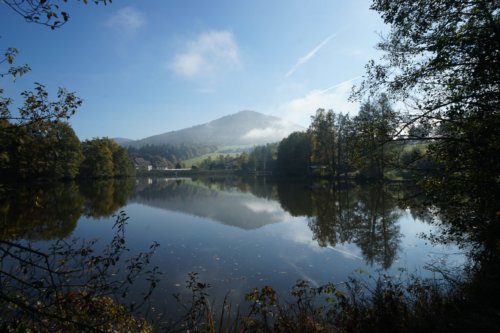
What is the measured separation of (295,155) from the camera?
266ft

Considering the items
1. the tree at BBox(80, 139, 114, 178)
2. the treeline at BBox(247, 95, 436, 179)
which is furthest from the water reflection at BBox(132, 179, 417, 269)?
the tree at BBox(80, 139, 114, 178)

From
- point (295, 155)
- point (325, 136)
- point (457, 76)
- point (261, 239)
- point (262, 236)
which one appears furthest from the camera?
point (295, 155)

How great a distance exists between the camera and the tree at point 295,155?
3103 inches

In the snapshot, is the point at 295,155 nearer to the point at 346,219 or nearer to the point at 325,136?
the point at 325,136

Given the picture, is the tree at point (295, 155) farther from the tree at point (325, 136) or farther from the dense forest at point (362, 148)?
the tree at point (325, 136)

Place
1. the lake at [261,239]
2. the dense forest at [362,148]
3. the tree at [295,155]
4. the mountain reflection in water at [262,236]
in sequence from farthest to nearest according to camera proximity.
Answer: the tree at [295,155] < the mountain reflection in water at [262,236] < the lake at [261,239] < the dense forest at [362,148]

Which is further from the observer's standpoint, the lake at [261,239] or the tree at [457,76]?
the lake at [261,239]

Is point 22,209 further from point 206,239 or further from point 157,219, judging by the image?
point 206,239

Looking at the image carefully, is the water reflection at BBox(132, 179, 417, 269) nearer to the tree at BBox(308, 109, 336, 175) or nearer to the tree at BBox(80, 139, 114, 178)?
the tree at BBox(308, 109, 336, 175)

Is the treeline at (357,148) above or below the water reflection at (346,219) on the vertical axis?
above

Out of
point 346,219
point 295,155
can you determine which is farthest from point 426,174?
point 295,155

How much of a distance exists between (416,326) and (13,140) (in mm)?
7979

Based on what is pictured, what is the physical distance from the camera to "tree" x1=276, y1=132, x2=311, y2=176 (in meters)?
78.8

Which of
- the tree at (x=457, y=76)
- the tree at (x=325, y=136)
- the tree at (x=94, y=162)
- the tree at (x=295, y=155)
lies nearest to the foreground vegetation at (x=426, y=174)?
the tree at (x=457, y=76)
